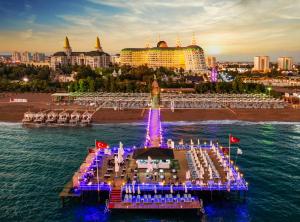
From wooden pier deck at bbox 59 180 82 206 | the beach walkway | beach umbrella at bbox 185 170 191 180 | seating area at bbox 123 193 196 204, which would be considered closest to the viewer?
seating area at bbox 123 193 196 204

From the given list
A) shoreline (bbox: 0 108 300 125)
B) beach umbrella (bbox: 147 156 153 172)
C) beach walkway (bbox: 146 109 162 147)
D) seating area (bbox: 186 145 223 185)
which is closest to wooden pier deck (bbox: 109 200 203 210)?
seating area (bbox: 186 145 223 185)

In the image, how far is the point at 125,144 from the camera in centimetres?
6269

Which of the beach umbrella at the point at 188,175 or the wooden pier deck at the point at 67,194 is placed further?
the beach umbrella at the point at 188,175

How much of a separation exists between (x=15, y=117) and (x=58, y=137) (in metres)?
25.1

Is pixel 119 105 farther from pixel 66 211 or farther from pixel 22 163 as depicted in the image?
pixel 66 211

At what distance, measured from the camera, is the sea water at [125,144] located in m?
38.2

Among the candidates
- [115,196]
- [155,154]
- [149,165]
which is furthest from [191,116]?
[115,196]

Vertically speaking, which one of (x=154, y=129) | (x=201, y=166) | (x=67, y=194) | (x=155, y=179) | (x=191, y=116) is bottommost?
(x=67, y=194)

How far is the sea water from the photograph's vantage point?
38.2m

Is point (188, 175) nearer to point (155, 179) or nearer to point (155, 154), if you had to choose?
point (155, 179)

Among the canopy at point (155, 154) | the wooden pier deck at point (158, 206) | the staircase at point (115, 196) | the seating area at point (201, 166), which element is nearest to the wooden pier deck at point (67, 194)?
the staircase at point (115, 196)

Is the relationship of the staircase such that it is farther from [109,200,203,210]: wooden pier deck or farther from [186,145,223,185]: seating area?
[186,145,223,185]: seating area

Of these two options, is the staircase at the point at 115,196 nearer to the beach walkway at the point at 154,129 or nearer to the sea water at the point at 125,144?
the sea water at the point at 125,144

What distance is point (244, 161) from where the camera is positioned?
54.5 metres
